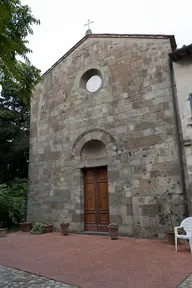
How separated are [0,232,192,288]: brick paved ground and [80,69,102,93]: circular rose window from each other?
5.97 metres

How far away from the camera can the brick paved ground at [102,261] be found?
370 centimetres

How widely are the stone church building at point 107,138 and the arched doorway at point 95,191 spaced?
0.12 ft

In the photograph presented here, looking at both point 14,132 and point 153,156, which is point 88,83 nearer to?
point 153,156

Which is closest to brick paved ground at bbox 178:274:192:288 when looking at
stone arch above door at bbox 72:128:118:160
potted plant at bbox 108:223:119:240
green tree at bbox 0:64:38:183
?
potted plant at bbox 108:223:119:240

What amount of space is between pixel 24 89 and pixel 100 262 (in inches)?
150

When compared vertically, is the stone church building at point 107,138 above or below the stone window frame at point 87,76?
below

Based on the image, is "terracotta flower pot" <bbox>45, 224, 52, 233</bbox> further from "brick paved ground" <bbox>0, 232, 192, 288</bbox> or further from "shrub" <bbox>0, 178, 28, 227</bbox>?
"shrub" <bbox>0, 178, 28, 227</bbox>

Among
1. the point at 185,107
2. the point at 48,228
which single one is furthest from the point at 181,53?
the point at 48,228

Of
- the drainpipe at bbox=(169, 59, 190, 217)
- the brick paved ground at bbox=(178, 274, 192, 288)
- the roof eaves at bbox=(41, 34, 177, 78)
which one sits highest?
the roof eaves at bbox=(41, 34, 177, 78)

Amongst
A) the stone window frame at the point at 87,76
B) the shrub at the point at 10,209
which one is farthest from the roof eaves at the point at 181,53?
the shrub at the point at 10,209

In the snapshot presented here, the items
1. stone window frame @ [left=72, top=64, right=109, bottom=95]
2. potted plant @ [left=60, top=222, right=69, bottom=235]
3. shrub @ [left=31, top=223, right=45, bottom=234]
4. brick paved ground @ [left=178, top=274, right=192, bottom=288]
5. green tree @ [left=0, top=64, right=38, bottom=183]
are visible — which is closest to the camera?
brick paved ground @ [left=178, top=274, right=192, bottom=288]

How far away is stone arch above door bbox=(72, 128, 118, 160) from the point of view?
8234mm

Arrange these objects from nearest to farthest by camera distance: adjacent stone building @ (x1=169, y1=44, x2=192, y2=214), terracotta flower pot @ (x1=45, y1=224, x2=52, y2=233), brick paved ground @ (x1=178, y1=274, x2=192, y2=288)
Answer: brick paved ground @ (x1=178, y1=274, x2=192, y2=288) → adjacent stone building @ (x1=169, y1=44, x2=192, y2=214) → terracotta flower pot @ (x1=45, y1=224, x2=52, y2=233)

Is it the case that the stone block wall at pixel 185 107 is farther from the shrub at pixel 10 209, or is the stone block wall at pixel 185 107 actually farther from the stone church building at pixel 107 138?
the shrub at pixel 10 209
